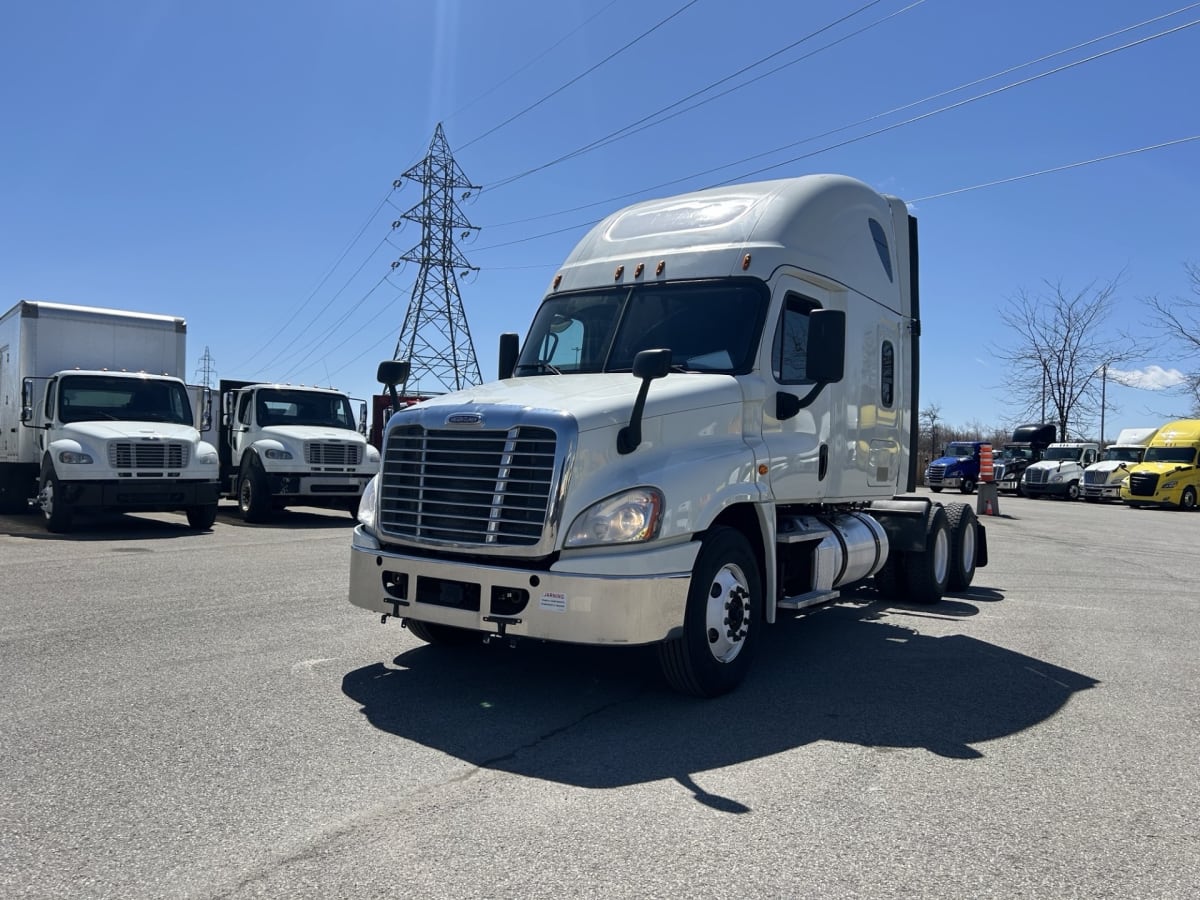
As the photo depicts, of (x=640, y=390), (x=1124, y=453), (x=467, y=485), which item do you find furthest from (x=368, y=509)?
(x=1124, y=453)

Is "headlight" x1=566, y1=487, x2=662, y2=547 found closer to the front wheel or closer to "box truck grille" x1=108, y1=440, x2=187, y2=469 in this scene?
the front wheel

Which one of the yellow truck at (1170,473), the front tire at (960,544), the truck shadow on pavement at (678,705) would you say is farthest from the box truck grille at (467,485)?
the yellow truck at (1170,473)

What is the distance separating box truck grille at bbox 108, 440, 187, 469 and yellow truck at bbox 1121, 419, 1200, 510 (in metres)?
30.3

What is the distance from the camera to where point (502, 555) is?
5.16 m

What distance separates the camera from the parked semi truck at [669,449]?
199 inches

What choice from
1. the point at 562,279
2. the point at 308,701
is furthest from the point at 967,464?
the point at 308,701

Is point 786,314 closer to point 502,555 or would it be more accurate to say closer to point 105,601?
point 502,555

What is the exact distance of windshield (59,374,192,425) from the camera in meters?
14.8

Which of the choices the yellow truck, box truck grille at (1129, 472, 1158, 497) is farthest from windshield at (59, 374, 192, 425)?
the yellow truck

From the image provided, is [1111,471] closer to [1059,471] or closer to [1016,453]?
[1059,471]

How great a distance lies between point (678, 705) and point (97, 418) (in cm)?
1273

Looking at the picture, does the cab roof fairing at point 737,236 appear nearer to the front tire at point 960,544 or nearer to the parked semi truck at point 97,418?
the front tire at point 960,544

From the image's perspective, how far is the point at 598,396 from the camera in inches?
216

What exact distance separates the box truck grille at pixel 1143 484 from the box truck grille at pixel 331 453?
2698 cm
